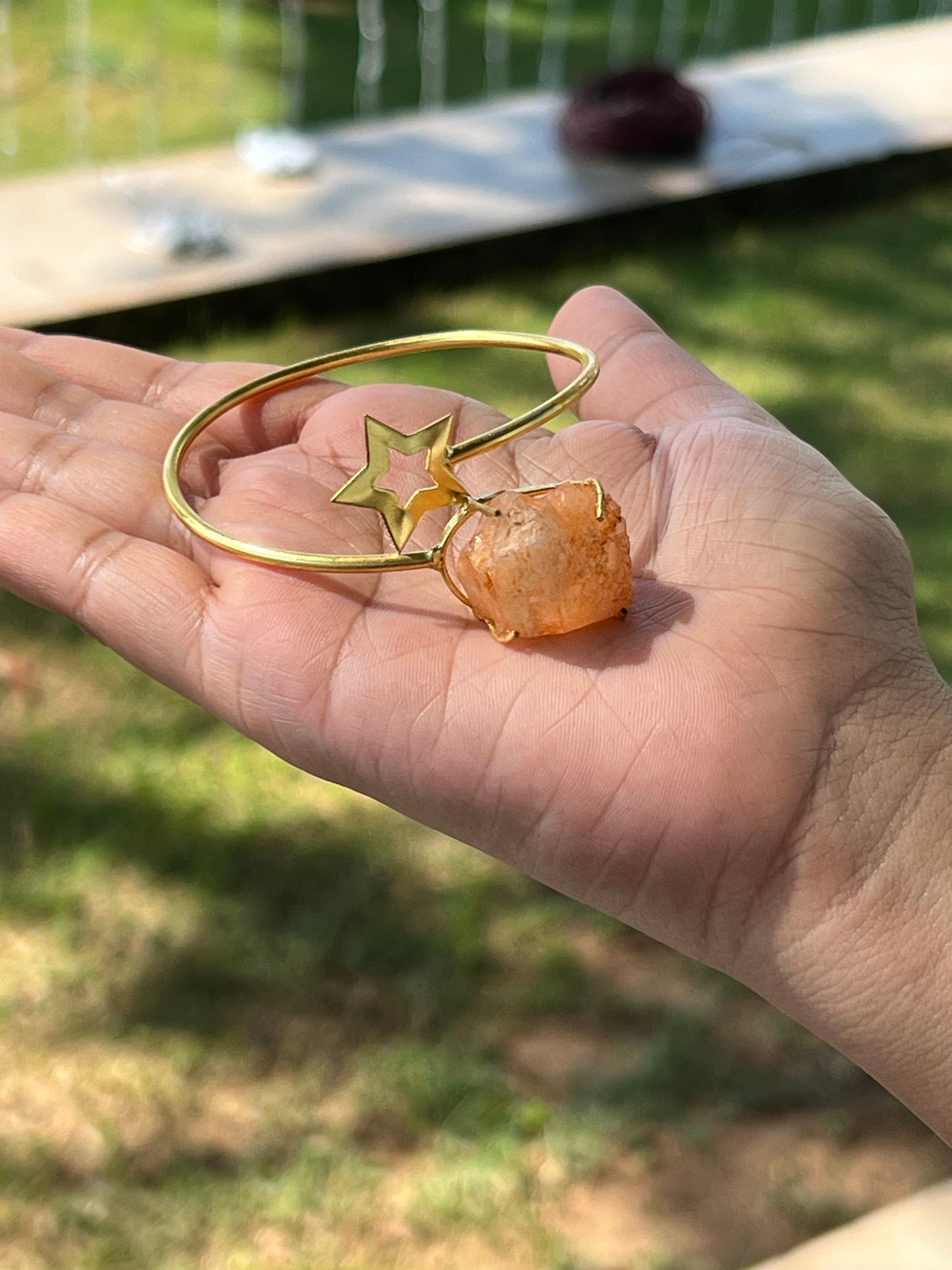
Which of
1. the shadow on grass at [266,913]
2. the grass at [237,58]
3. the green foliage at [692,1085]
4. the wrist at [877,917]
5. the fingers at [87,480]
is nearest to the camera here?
the wrist at [877,917]

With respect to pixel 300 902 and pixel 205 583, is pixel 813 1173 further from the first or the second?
pixel 205 583

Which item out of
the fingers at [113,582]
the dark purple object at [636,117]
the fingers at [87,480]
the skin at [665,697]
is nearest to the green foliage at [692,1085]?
the skin at [665,697]

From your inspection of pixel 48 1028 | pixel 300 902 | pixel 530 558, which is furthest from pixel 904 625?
pixel 48 1028

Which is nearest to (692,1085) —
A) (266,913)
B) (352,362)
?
(266,913)

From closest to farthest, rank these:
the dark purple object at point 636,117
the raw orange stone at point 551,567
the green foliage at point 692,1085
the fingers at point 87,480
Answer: the raw orange stone at point 551,567
the fingers at point 87,480
the green foliage at point 692,1085
the dark purple object at point 636,117

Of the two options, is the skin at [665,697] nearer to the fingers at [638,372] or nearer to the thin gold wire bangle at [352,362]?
the thin gold wire bangle at [352,362]

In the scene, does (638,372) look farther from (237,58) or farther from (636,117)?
(237,58)

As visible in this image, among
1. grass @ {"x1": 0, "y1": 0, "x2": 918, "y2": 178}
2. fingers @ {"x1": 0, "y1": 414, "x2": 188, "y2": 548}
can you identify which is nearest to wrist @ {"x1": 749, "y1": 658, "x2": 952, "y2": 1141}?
fingers @ {"x1": 0, "y1": 414, "x2": 188, "y2": 548}
